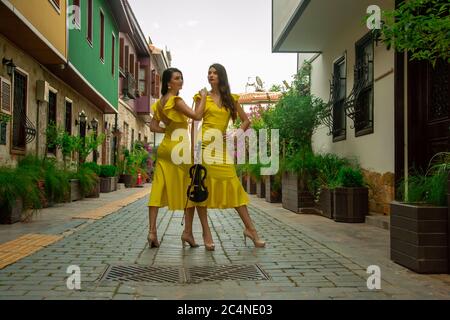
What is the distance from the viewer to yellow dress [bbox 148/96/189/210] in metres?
5.70

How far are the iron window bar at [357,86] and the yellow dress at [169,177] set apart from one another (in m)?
4.81

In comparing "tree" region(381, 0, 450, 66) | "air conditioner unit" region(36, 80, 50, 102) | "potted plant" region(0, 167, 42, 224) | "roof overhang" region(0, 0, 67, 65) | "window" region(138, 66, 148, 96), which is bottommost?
"potted plant" region(0, 167, 42, 224)

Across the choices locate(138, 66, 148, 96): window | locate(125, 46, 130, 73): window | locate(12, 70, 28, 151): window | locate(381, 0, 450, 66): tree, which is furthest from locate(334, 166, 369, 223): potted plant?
locate(138, 66, 148, 96): window

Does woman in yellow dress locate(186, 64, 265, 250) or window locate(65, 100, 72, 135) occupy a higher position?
window locate(65, 100, 72, 135)

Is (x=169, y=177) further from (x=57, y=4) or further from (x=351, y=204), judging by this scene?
(x=57, y=4)

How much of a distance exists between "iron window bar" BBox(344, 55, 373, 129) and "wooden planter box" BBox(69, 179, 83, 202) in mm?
5952

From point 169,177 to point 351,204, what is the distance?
3.58m

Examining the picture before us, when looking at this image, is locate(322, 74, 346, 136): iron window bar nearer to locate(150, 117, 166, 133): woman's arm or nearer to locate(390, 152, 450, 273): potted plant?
locate(150, 117, 166, 133): woman's arm

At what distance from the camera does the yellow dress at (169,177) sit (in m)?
5.70

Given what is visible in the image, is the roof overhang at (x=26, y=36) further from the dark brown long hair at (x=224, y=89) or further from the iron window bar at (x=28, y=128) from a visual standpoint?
the dark brown long hair at (x=224, y=89)

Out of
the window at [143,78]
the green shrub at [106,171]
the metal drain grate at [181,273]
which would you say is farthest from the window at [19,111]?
the window at [143,78]

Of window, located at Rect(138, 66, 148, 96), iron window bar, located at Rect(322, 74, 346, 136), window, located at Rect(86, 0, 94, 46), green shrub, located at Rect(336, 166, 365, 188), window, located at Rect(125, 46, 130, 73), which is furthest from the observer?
window, located at Rect(138, 66, 148, 96)
